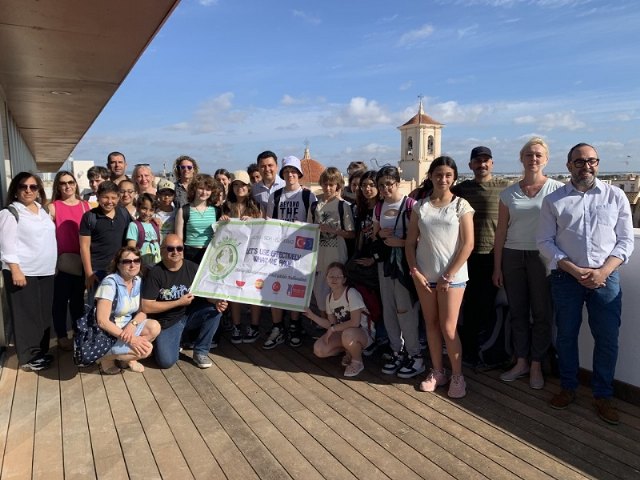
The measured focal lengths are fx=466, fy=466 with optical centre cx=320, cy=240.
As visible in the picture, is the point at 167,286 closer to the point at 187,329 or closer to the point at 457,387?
the point at 187,329

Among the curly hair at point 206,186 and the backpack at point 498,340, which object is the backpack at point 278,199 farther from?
the backpack at point 498,340

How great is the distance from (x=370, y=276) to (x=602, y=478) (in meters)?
2.28

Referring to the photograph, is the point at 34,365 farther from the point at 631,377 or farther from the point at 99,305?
the point at 631,377

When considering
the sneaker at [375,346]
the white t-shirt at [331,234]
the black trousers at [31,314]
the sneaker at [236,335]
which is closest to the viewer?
the black trousers at [31,314]

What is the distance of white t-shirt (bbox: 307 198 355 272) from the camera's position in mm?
4453

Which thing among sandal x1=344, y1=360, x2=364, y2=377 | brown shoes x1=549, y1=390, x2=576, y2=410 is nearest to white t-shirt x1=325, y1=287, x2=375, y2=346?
sandal x1=344, y1=360, x2=364, y2=377

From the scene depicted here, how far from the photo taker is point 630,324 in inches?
145

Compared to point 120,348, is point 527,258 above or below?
above

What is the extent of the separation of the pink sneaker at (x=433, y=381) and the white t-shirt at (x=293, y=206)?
6.31 feet

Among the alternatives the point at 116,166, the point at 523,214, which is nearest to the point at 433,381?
the point at 523,214

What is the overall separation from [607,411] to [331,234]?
263cm

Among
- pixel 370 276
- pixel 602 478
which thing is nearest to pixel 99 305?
pixel 370 276

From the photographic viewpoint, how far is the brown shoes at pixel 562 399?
11.6 feet

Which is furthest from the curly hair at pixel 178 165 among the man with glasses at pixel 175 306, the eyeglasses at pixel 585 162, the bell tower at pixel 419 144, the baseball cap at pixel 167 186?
the bell tower at pixel 419 144
